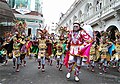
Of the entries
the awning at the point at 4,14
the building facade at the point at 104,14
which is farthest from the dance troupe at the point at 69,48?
the awning at the point at 4,14

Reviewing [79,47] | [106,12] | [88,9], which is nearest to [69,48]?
[79,47]

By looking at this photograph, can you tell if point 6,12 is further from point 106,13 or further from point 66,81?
point 66,81

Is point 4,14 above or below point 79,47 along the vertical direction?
above

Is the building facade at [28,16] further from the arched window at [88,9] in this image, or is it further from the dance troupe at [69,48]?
the dance troupe at [69,48]

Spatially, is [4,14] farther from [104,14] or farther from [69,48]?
[69,48]

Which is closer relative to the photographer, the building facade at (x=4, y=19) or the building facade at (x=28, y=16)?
the building facade at (x=4, y=19)

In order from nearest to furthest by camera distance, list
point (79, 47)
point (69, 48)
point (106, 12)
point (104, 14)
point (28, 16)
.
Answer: point (79, 47) → point (69, 48) → point (106, 12) → point (104, 14) → point (28, 16)

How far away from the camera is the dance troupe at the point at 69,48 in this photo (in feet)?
25.6

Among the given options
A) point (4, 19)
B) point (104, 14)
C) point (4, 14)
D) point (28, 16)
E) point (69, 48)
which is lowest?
point (69, 48)

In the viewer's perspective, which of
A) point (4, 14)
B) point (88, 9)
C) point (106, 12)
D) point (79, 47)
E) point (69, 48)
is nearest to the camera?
point (79, 47)

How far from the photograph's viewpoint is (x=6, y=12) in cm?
1833

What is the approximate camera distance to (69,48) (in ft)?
27.3

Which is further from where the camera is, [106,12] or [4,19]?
[106,12]


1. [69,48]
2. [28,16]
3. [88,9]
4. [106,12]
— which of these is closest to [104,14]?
[106,12]
